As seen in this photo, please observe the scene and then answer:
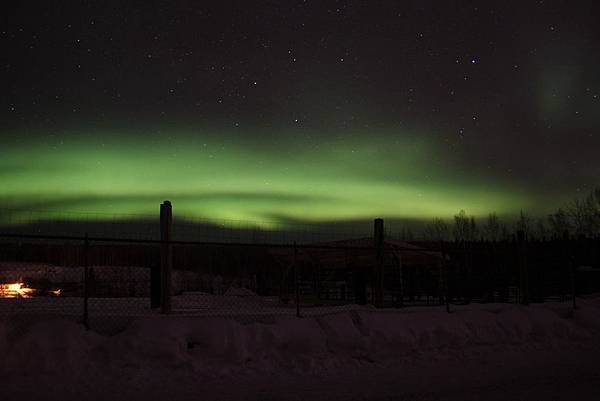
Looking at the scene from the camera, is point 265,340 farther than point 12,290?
No

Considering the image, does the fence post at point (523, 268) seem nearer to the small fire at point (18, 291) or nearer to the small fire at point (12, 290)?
the small fire at point (18, 291)

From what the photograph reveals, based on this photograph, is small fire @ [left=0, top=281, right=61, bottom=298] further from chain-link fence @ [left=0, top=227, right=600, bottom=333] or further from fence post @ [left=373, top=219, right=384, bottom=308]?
fence post @ [left=373, top=219, right=384, bottom=308]

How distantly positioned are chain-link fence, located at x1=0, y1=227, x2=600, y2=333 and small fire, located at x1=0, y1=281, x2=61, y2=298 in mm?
62

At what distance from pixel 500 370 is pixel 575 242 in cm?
4610

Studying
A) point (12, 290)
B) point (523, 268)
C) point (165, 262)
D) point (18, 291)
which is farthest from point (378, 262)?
point (12, 290)

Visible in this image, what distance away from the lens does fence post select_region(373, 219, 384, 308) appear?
42.1 ft

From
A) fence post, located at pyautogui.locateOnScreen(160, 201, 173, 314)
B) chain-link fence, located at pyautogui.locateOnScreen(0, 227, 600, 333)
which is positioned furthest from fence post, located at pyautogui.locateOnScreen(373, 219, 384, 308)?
fence post, located at pyautogui.locateOnScreen(160, 201, 173, 314)

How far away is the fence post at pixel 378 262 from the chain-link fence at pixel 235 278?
0.09 feet

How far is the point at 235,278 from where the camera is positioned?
33.9 m

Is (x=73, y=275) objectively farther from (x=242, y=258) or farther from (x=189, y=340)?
(x=189, y=340)

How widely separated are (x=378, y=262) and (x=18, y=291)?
1358cm

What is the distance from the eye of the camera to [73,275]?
27094 millimetres

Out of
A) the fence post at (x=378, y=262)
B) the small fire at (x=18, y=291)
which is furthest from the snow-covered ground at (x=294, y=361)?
the small fire at (x=18, y=291)

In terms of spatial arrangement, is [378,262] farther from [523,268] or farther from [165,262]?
[523,268]
